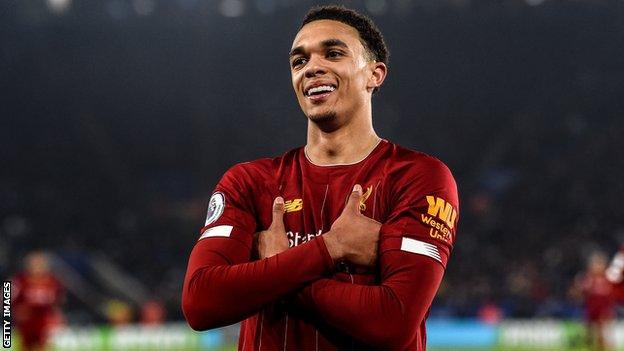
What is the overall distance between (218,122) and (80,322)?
11.0 m

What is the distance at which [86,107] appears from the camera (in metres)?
28.7

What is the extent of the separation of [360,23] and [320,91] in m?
0.36

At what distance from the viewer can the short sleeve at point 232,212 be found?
2748 millimetres

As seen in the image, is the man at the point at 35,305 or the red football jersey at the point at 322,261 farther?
the man at the point at 35,305

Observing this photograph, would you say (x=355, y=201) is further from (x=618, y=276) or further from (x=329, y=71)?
(x=618, y=276)

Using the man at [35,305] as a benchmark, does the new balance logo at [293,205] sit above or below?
below

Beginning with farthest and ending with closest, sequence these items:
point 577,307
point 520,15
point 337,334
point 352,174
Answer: point 520,15
point 577,307
point 352,174
point 337,334

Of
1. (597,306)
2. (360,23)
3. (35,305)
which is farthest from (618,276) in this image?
(35,305)

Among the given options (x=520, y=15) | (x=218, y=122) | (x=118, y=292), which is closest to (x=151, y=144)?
(x=218, y=122)

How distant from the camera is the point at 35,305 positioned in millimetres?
13828

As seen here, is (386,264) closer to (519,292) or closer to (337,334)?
(337,334)

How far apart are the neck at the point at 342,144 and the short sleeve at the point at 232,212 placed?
265mm

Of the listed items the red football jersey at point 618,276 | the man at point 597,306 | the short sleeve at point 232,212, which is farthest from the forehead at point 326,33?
the man at point 597,306

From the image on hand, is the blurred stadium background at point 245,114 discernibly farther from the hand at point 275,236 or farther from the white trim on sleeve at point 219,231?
the hand at point 275,236
